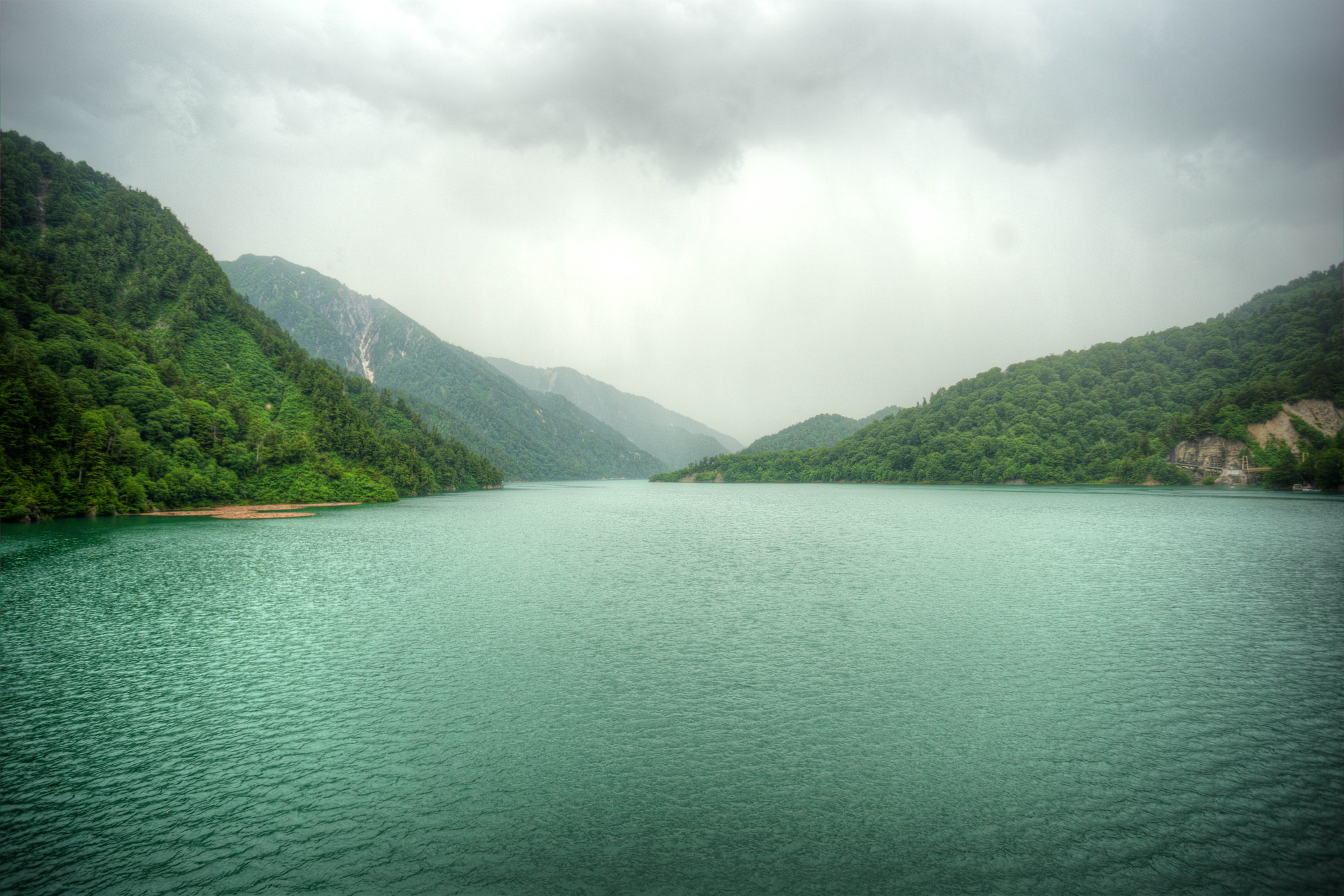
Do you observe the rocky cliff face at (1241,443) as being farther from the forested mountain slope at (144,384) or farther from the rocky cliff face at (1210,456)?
the forested mountain slope at (144,384)

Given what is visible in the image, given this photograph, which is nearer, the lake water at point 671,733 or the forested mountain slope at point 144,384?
the lake water at point 671,733

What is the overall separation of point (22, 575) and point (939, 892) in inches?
1969

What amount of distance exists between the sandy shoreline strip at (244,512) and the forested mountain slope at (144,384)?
261cm

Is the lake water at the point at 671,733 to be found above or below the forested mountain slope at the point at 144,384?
below

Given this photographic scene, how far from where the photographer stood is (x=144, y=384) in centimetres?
8738

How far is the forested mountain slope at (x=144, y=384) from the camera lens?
69.4 meters

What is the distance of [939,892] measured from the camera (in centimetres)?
884

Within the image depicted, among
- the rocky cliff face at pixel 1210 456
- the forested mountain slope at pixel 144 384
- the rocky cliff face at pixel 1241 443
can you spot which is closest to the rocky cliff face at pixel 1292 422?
the rocky cliff face at pixel 1241 443

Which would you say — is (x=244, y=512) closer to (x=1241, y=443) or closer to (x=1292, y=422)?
(x=1241, y=443)

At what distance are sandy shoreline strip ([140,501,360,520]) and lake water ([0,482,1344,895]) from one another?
4772 cm

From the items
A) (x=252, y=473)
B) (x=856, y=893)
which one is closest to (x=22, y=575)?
(x=856, y=893)

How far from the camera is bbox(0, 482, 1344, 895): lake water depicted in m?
9.58

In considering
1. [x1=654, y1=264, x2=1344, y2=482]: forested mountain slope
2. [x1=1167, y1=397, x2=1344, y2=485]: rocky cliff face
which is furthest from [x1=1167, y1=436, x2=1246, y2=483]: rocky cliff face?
[x1=654, y1=264, x2=1344, y2=482]: forested mountain slope

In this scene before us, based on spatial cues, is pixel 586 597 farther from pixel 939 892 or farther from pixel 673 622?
pixel 939 892
